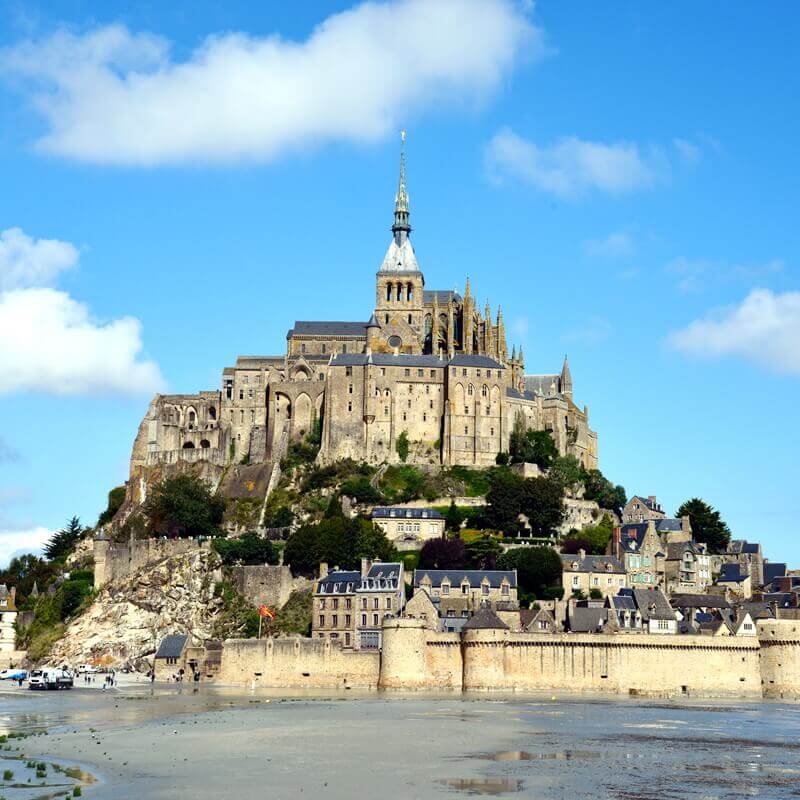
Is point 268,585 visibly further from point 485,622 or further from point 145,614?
point 485,622

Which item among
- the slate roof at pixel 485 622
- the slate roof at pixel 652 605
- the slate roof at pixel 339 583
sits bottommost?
the slate roof at pixel 485 622

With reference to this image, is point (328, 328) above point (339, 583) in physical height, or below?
above

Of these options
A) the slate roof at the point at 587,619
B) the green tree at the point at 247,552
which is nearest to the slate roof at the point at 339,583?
the green tree at the point at 247,552

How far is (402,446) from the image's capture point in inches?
3967

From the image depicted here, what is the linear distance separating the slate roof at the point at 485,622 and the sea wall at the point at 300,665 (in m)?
5.46

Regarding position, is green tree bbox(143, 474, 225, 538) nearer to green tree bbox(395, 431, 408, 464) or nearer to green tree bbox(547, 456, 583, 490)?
green tree bbox(395, 431, 408, 464)

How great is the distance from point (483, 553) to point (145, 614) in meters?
21.8

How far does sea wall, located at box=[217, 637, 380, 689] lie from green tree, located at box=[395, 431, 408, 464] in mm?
29496

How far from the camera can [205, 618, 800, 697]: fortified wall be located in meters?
70.1

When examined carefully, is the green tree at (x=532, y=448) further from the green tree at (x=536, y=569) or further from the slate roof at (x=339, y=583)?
the slate roof at (x=339, y=583)

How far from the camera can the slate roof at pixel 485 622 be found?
70.1 metres

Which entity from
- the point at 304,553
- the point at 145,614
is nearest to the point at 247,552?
the point at 304,553

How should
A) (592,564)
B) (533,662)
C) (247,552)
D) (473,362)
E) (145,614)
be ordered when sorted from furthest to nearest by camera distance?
(473,362) → (247,552) → (592,564) → (145,614) → (533,662)

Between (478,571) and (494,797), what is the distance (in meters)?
45.2
